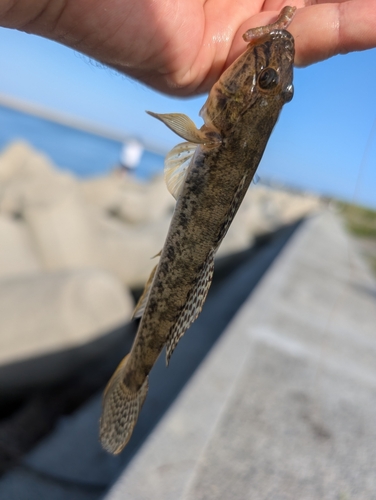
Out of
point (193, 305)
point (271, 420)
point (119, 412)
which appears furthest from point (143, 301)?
point (271, 420)

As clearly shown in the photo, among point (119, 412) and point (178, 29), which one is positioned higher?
point (178, 29)

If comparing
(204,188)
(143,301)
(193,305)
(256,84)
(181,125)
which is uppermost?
(256,84)

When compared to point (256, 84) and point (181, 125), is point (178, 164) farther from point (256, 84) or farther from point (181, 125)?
point (256, 84)

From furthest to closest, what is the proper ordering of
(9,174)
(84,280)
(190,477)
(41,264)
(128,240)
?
(9,174)
(128,240)
(41,264)
(84,280)
(190,477)

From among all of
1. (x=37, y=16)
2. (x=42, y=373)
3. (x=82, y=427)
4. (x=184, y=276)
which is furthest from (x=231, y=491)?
(x=37, y=16)

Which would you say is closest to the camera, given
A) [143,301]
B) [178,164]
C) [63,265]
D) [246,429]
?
[178,164]

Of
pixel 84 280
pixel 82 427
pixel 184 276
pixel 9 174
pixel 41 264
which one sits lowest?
pixel 9 174

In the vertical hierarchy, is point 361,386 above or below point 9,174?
above

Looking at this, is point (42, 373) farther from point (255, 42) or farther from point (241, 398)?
point (255, 42)
